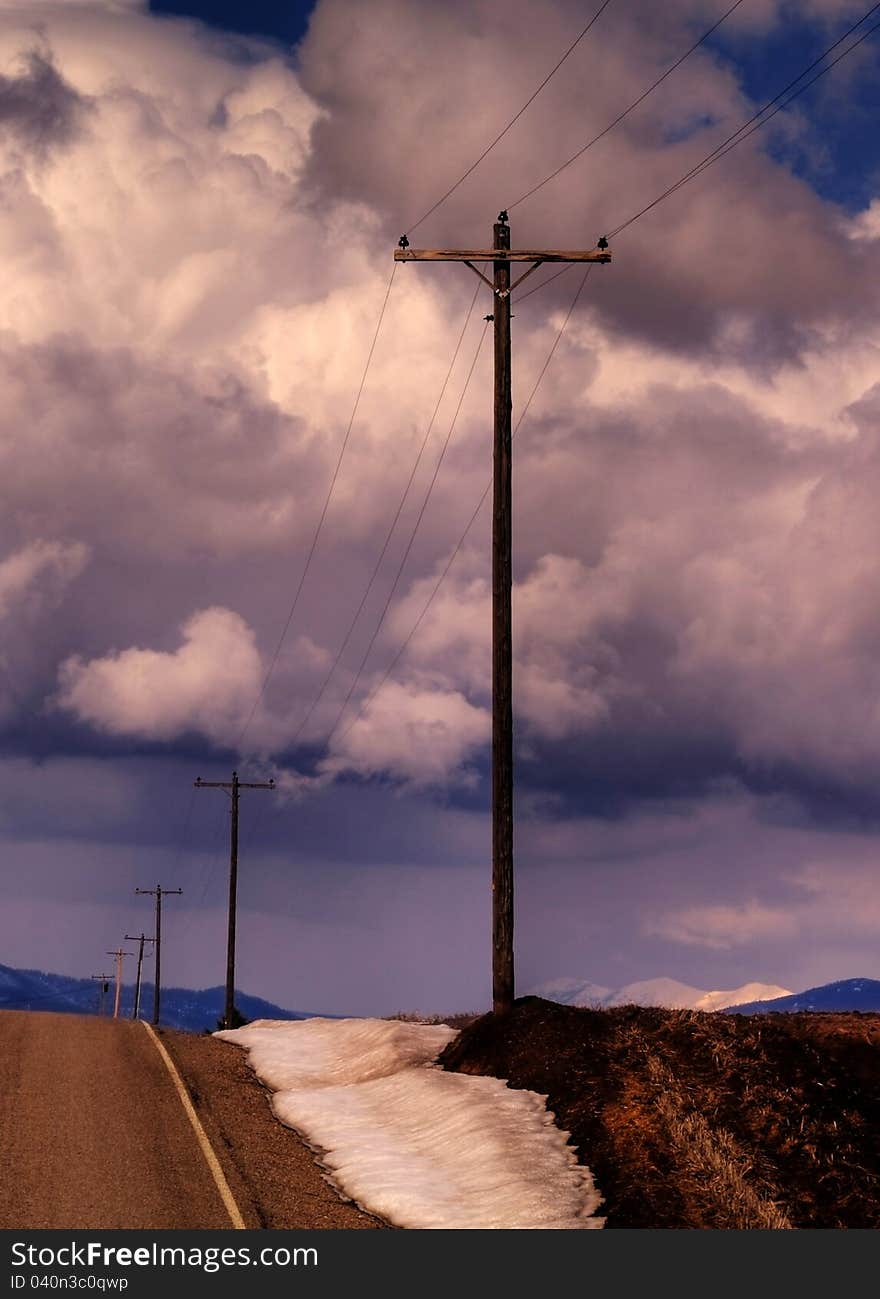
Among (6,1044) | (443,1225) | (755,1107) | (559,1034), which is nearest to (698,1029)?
(559,1034)

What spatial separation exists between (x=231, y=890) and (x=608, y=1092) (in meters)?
52.1

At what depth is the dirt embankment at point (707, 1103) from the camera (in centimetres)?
1941

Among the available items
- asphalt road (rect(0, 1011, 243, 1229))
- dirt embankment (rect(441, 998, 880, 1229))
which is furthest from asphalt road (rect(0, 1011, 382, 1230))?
dirt embankment (rect(441, 998, 880, 1229))

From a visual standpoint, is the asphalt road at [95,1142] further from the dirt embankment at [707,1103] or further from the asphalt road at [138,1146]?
the dirt embankment at [707,1103]

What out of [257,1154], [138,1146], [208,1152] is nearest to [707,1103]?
[257,1154]

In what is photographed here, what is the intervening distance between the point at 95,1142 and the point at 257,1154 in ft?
7.81

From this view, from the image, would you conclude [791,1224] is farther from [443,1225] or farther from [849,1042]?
[849,1042]

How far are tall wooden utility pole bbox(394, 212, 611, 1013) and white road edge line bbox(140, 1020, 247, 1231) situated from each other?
6.45m

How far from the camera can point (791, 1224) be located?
18625 millimetres

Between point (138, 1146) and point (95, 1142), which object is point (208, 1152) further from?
point (95, 1142)

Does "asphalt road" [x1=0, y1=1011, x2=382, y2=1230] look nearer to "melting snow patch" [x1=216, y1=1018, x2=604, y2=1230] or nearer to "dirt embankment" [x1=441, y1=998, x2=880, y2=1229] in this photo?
"melting snow patch" [x1=216, y1=1018, x2=604, y2=1230]

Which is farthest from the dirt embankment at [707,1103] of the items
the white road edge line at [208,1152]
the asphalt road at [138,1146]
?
the white road edge line at [208,1152]

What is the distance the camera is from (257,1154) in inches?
897

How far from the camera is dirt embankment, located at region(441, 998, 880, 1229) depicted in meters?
19.4
